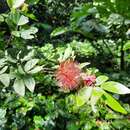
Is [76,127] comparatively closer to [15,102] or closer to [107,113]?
[107,113]

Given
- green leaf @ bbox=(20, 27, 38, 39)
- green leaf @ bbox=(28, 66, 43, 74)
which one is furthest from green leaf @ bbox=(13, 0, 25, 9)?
green leaf @ bbox=(28, 66, 43, 74)

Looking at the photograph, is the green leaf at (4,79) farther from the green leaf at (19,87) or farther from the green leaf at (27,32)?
the green leaf at (27,32)

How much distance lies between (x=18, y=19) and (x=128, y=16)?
1392mm

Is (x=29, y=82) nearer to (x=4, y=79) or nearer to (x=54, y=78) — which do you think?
(x=4, y=79)

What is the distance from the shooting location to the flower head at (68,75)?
1.18m

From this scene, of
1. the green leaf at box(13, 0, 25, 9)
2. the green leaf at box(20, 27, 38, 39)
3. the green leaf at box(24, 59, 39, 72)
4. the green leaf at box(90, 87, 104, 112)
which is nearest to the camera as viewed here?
the green leaf at box(90, 87, 104, 112)

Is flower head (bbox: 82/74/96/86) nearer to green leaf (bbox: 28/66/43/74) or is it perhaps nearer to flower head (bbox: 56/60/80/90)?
flower head (bbox: 56/60/80/90)

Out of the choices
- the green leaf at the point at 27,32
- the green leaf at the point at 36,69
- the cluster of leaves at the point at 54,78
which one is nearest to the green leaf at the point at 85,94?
the cluster of leaves at the point at 54,78

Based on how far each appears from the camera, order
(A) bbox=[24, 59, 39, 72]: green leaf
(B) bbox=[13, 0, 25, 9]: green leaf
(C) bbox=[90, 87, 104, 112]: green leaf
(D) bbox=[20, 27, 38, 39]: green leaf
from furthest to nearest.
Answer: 1. (D) bbox=[20, 27, 38, 39]: green leaf
2. (B) bbox=[13, 0, 25, 9]: green leaf
3. (A) bbox=[24, 59, 39, 72]: green leaf
4. (C) bbox=[90, 87, 104, 112]: green leaf

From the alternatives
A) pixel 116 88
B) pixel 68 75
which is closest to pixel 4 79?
pixel 68 75

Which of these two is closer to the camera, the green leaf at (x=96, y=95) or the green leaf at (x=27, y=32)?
the green leaf at (x=96, y=95)

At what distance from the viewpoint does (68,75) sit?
119 cm

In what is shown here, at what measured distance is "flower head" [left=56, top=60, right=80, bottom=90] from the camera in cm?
118

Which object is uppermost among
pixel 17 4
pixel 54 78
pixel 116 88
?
pixel 17 4
